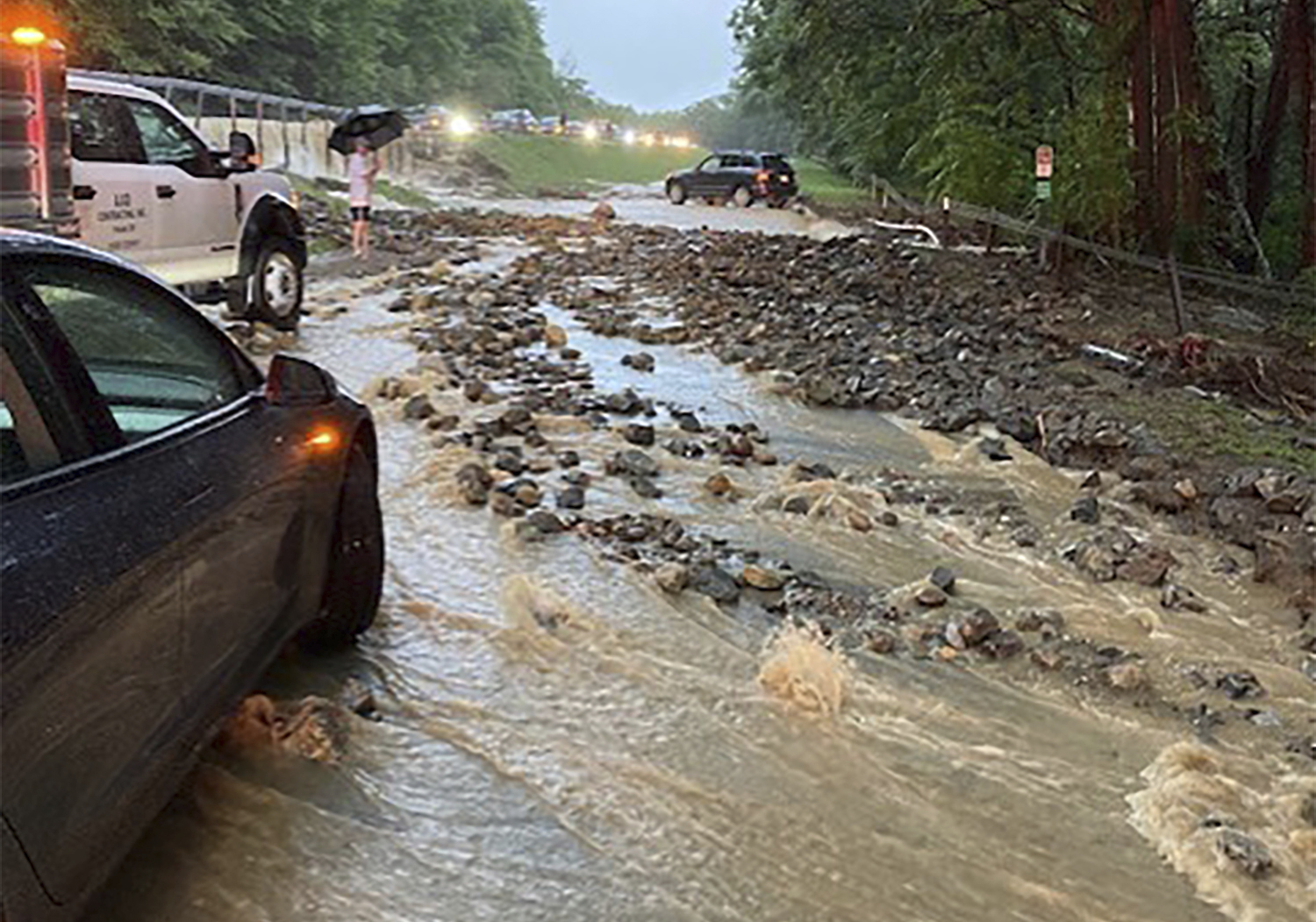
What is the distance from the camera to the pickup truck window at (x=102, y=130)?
910cm

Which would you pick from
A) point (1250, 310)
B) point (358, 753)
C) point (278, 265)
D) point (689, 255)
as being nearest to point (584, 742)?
point (358, 753)

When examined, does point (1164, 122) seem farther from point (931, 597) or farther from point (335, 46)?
point (335, 46)

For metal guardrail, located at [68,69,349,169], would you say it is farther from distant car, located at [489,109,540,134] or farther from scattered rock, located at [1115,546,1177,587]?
distant car, located at [489,109,540,134]

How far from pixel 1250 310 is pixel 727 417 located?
22.5 feet

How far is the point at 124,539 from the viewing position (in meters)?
2.63

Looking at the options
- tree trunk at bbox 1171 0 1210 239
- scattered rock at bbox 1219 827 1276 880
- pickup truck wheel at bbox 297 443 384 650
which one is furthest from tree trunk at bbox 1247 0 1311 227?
pickup truck wheel at bbox 297 443 384 650

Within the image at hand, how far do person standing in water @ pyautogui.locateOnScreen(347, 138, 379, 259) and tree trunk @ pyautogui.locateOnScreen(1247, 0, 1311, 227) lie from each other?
11496 mm

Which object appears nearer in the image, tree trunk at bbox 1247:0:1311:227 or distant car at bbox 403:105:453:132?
tree trunk at bbox 1247:0:1311:227

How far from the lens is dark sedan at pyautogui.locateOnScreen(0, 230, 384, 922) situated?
7.42 feet

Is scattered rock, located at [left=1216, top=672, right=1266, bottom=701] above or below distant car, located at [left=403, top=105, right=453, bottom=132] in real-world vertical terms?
below

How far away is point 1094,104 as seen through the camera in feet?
52.2

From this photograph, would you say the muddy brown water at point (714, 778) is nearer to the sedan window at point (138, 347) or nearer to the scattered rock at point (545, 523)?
the scattered rock at point (545, 523)

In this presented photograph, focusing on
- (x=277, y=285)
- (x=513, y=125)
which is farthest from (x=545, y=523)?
(x=513, y=125)

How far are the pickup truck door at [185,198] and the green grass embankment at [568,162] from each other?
34376 mm
